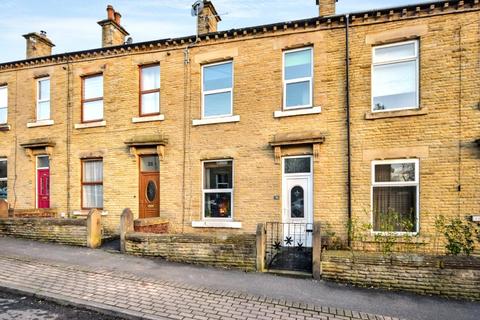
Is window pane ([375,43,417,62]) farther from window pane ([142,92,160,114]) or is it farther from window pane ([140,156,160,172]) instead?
window pane ([140,156,160,172])

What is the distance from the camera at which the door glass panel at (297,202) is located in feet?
33.4

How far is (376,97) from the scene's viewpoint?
9797mm

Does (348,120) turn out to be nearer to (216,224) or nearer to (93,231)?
(216,224)

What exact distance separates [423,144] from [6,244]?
12.6 metres

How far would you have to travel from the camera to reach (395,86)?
31.8 feet

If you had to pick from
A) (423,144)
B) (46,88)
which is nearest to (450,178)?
(423,144)

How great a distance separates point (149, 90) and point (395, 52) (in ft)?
27.4

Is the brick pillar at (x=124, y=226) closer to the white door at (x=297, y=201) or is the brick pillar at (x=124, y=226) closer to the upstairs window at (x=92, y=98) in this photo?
the white door at (x=297, y=201)

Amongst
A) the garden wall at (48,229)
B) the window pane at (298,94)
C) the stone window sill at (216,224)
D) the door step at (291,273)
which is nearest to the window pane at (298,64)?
the window pane at (298,94)

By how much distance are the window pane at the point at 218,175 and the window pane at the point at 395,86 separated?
16.5 ft

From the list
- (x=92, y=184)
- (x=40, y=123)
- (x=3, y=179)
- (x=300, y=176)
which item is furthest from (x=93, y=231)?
(x=3, y=179)

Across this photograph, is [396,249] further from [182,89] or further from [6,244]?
[6,244]

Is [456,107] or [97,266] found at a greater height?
[456,107]

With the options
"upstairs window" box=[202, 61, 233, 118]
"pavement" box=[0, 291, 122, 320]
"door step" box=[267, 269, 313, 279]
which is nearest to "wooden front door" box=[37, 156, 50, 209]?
"upstairs window" box=[202, 61, 233, 118]
